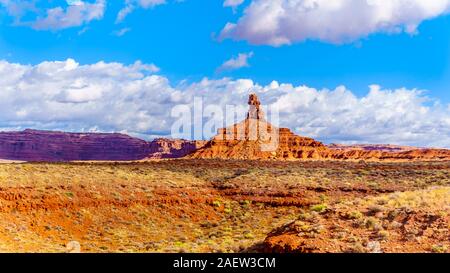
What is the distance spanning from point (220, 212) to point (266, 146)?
80587 mm

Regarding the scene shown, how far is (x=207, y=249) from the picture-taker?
66.3 feet

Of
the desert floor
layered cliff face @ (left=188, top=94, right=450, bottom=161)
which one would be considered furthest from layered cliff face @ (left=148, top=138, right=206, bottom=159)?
the desert floor

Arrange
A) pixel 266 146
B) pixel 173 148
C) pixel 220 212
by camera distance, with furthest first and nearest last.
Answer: pixel 173 148
pixel 266 146
pixel 220 212

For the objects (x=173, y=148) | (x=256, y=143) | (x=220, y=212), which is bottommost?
(x=220, y=212)

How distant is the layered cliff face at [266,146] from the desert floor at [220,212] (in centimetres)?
5890

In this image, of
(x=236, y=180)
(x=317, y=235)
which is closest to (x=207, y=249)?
(x=317, y=235)

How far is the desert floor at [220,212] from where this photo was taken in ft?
53.5

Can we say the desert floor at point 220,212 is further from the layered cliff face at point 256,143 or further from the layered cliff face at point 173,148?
the layered cliff face at point 173,148

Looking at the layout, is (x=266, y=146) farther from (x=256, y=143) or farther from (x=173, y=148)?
(x=173, y=148)

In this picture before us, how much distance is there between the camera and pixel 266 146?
115188mm

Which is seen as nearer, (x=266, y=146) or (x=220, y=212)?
(x=220, y=212)

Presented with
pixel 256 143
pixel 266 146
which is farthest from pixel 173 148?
→ pixel 256 143
